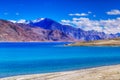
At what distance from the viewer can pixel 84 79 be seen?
106ft

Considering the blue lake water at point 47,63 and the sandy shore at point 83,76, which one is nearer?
the sandy shore at point 83,76

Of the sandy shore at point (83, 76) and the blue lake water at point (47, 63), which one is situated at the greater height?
the sandy shore at point (83, 76)

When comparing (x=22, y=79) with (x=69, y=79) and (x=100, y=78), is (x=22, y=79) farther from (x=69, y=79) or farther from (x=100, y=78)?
(x=100, y=78)

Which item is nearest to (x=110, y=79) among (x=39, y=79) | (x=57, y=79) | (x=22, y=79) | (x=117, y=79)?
(x=117, y=79)

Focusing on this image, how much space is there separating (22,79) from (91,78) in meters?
7.80

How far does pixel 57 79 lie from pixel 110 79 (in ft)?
18.5

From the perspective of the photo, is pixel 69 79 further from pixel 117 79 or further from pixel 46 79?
pixel 117 79

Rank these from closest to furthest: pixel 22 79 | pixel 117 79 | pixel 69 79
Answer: pixel 117 79 < pixel 69 79 < pixel 22 79

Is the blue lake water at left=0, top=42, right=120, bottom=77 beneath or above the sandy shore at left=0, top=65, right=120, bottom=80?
beneath

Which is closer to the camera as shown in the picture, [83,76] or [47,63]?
[83,76]

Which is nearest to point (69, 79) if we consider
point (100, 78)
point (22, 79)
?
point (100, 78)

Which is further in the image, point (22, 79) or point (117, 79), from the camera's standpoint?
point (22, 79)

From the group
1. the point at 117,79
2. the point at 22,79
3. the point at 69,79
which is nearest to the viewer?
the point at 117,79

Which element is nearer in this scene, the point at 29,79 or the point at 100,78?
the point at 100,78
